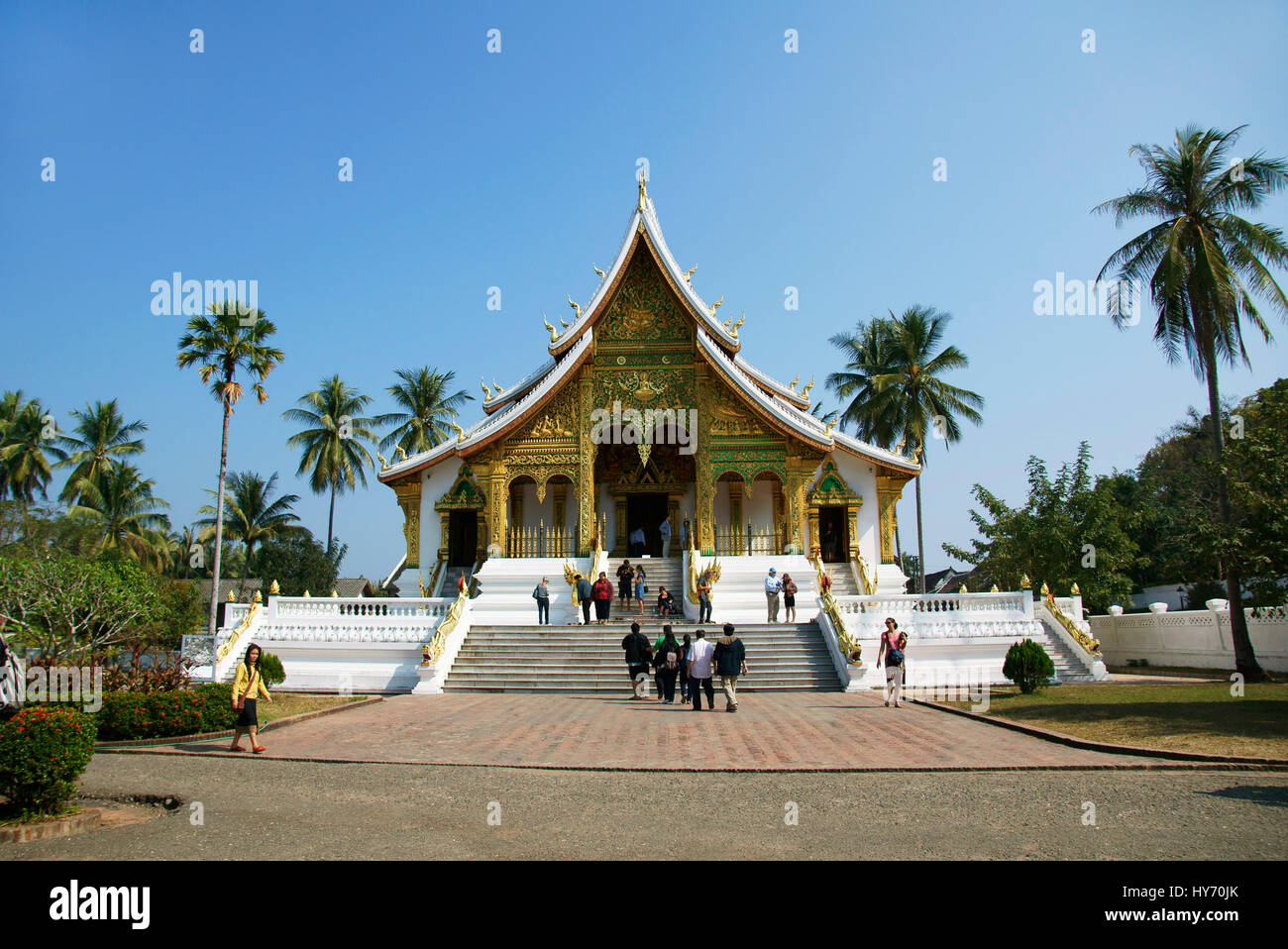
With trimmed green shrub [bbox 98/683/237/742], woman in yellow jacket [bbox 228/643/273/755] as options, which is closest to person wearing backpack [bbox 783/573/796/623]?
trimmed green shrub [bbox 98/683/237/742]

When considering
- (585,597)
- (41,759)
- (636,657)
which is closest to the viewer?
(41,759)

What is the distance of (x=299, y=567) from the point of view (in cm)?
4169

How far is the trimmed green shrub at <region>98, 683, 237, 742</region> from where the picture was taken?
10703 mm

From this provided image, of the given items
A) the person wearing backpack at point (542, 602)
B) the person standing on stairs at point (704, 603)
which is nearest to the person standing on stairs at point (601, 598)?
the person wearing backpack at point (542, 602)

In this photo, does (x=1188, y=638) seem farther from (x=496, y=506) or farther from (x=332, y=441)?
(x=332, y=441)

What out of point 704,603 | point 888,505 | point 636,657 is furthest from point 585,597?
point 888,505

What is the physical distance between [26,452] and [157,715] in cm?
4043

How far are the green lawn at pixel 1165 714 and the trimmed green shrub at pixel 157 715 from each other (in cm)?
1071

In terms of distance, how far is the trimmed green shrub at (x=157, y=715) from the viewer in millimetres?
10703

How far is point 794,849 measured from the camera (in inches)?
210

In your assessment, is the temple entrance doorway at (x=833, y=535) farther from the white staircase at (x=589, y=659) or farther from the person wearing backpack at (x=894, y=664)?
the person wearing backpack at (x=894, y=664)
